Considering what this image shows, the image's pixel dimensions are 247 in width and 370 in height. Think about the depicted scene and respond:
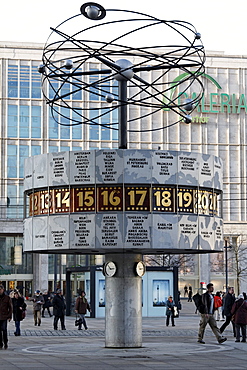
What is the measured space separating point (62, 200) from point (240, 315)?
7.53 meters

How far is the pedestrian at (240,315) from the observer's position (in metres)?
24.3

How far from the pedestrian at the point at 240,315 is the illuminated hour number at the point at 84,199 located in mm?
6972

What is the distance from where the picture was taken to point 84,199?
68.0 feet

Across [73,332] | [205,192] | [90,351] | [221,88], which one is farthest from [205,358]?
[221,88]

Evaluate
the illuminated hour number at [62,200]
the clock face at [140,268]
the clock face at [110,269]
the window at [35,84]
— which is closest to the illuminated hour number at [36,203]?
the illuminated hour number at [62,200]

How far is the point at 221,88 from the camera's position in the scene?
88688 mm

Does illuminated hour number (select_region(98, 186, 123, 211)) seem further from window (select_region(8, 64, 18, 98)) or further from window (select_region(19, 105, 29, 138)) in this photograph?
window (select_region(8, 64, 18, 98))

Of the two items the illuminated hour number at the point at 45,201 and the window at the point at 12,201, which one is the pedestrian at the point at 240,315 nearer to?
the illuminated hour number at the point at 45,201

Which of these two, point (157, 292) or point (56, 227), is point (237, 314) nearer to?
point (56, 227)

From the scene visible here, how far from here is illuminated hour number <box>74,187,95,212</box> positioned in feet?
67.8

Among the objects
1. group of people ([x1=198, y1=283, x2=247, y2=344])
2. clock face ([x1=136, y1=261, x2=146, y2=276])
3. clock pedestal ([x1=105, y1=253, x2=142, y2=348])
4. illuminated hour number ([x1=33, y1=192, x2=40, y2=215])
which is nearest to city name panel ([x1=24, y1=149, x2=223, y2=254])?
illuminated hour number ([x1=33, y1=192, x2=40, y2=215])

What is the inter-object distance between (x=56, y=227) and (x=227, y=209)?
226ft

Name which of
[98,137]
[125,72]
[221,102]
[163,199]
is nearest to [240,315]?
[163,199]

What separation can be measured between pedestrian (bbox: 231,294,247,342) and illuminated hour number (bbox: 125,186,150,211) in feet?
19.9
